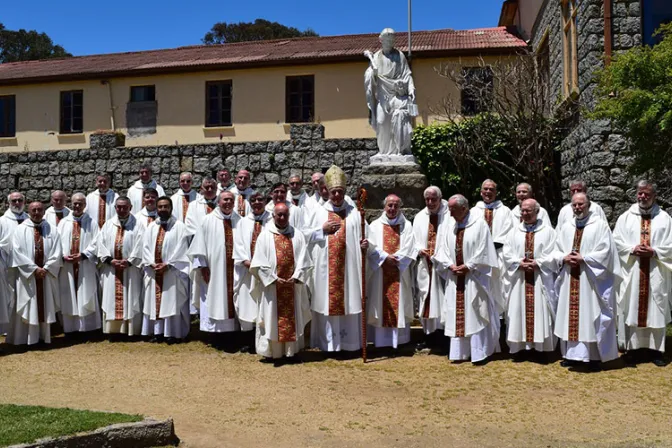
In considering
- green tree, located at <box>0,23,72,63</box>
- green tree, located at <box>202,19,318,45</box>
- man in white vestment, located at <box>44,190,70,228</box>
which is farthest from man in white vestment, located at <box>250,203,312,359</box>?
green tree, located at <box>0,23,72,63</box>

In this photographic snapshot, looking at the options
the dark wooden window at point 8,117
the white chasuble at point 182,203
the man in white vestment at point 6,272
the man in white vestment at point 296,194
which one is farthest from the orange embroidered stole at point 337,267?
the dark wooden window at point 8,117

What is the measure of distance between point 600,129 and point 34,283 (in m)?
8.32

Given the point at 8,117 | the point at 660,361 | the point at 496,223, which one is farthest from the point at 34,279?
the point at 8,117

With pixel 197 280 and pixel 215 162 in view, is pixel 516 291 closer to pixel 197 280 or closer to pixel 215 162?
pixel 197 280

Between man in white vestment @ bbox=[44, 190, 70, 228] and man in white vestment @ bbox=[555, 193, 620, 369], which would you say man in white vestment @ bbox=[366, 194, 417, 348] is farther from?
man in white vestment @ bbox=[44, 190, 70, 228]

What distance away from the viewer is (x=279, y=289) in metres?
7.60

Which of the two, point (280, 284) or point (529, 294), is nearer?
point (529, 294)

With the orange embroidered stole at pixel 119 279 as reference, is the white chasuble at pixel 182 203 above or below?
above

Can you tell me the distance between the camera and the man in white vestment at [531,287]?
7.39 metres

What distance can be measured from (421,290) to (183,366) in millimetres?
2850

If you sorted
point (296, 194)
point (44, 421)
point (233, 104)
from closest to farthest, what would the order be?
point (44, 421) → point (296, 194) → point (233, 104)

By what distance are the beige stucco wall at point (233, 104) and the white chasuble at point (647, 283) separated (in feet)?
32.9

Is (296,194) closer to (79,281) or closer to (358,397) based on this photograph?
(79,281)

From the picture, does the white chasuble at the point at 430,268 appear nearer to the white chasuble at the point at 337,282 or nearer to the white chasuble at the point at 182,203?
the white chasuble at the point at 337,282
